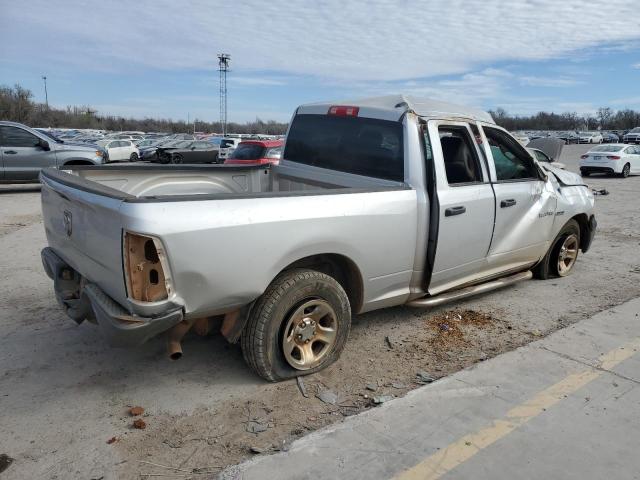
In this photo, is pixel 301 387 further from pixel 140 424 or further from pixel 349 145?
pixel 349 145

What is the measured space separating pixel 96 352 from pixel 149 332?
55.5 inches

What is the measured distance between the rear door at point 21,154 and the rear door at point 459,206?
12389 millimetres

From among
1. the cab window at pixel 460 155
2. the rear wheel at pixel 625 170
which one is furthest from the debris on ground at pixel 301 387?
the rear wheel at pixel 625 170

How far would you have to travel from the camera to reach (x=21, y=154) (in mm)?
13656

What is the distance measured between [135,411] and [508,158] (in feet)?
13.1

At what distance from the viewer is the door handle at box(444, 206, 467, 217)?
4121 millimetres

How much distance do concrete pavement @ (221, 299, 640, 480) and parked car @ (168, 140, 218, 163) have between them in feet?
88.2

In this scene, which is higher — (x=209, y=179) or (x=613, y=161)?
(x=209, y=179)

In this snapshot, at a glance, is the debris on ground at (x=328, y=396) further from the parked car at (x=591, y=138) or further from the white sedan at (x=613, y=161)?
the parked car at (x=591, y=138)

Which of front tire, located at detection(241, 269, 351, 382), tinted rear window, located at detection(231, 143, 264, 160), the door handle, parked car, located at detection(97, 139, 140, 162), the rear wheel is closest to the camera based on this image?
front tire, located at detection(241, 269, 351, 382)

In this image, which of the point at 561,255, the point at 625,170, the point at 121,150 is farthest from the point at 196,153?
the point at 561,255

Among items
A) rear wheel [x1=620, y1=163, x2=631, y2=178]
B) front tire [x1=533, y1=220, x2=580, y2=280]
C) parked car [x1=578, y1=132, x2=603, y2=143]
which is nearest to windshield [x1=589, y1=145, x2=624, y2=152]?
rear wheel [x1=620, y1=163, x2=631, y2=178]

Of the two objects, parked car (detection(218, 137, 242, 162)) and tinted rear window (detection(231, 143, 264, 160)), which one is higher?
tinted rear window (detection(231, 143, 264, 160))

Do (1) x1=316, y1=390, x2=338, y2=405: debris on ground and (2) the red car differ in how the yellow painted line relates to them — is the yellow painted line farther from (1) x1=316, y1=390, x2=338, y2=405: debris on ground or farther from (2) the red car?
(2) the red car
